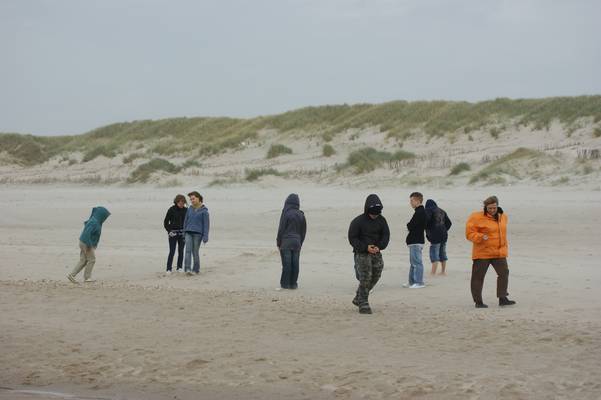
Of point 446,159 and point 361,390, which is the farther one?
point 446,159

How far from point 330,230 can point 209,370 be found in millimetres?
13124

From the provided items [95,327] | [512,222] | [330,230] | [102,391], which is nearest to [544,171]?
[512,222]

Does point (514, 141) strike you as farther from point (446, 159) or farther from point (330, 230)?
point (330, 230)

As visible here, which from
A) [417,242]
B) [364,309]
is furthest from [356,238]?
[417,242]

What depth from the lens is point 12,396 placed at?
8.59m

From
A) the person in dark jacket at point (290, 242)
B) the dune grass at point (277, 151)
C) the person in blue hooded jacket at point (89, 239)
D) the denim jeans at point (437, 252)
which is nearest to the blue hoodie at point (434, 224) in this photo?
the denim jeans at point (437, 252)

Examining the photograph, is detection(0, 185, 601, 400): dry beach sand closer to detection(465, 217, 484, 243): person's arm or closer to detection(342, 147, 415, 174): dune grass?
detection(465, 217, 484, 243): person's arm

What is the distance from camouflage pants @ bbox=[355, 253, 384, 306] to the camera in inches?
445

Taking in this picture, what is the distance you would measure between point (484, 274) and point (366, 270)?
1615mm

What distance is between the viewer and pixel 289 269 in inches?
546

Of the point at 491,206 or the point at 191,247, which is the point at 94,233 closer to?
the point at 191,247

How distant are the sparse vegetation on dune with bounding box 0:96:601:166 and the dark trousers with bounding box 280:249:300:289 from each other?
26.9m

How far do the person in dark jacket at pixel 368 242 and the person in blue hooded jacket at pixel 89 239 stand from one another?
5.35 metres

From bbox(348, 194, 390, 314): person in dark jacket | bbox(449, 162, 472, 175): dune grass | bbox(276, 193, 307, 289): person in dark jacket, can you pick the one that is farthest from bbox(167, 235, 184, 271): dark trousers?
bbox(449, 162, 472, 175): dune grass
